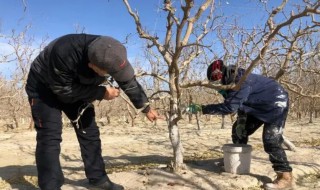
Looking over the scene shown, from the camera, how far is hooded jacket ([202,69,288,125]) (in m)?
3.71

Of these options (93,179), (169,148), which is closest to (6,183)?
(93,179)

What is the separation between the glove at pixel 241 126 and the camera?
424cm

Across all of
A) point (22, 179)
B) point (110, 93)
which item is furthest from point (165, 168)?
point (22, 179)

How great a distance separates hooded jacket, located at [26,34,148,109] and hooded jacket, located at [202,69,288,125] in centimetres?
101

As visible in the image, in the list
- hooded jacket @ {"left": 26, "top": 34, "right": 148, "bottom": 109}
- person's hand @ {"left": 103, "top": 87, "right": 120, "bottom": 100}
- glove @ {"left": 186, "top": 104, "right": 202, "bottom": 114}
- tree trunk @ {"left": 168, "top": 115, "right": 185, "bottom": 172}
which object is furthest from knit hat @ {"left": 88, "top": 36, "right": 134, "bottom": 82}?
tree trunk @ {"left": 168, "top": 115, "right": 185, "bottom": 172}

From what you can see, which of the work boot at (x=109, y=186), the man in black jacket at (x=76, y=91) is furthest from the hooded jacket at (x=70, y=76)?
the work boot at (x=109, y=186)

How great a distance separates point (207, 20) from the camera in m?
4.28

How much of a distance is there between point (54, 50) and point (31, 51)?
979 centimetres

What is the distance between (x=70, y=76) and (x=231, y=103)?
5.24ft

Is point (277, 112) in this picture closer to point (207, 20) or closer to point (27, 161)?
point (207, 20)

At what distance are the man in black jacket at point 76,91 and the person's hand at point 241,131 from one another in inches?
56.6

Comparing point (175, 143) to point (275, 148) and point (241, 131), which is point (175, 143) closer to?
point (241, 131)

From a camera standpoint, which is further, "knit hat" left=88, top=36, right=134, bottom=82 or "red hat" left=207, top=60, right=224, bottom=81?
"red hat" left=207, top=60, right=224, bottom=81

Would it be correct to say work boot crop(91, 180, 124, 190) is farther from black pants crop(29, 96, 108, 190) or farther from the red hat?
the red hat
